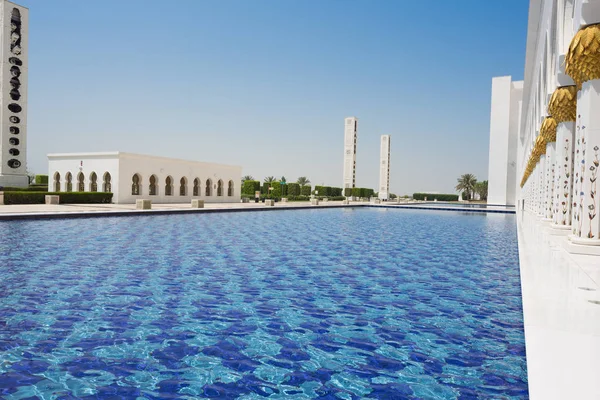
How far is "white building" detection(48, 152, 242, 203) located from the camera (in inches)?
1084

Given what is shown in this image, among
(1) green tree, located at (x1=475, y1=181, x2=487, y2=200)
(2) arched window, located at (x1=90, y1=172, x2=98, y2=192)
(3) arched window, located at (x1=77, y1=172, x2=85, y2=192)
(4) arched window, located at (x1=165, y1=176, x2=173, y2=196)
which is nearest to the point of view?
(2) arched window, located at (x1=90, y1=172, x2=98, y2=192)

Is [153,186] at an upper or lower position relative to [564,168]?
lower

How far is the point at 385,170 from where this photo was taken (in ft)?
181

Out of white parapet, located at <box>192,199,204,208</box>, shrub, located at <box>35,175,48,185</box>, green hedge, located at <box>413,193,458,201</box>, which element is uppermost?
shrub, located at <box>35,175,48,185</box>

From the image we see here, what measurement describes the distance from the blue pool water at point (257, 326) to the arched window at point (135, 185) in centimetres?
2140

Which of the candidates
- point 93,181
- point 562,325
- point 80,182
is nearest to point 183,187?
point 93,181

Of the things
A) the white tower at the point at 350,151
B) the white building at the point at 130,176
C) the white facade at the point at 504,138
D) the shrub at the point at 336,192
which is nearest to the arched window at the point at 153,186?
the white building at the point at 130,176

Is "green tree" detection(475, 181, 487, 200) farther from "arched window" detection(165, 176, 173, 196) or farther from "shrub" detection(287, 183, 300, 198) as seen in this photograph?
"arched window" detection(165, 176, 173, 196)

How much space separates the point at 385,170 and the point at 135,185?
110 ft

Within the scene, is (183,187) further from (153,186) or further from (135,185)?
(135,185)

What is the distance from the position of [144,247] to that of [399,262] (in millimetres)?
5240

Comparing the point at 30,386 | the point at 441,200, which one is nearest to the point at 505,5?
the point at 30,386

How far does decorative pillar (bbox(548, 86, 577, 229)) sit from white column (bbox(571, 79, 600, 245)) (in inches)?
68.7

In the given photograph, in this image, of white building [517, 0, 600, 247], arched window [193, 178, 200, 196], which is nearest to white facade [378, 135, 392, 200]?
arched window [193, 178, 200, 196]
